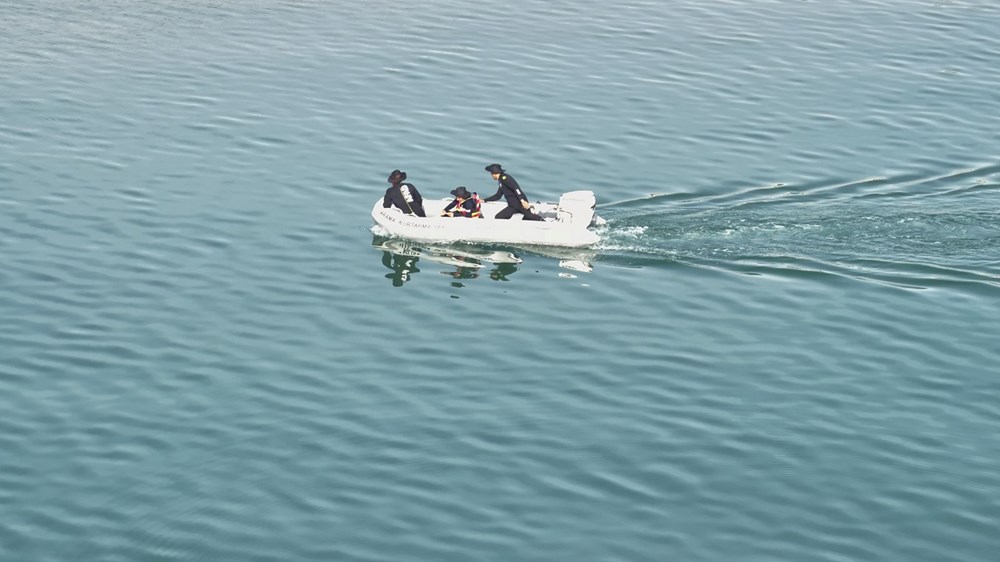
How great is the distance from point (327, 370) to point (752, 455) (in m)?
8.50

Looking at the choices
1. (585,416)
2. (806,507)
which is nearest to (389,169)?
(585,416)

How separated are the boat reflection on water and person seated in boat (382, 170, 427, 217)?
2.66 ft

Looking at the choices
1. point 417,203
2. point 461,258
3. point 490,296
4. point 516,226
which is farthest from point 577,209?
point 417,203

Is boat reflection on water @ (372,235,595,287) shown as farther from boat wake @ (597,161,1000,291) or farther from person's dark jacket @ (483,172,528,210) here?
person's dark jacket @ (483,172,528,210)

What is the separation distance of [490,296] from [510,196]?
13.0ft

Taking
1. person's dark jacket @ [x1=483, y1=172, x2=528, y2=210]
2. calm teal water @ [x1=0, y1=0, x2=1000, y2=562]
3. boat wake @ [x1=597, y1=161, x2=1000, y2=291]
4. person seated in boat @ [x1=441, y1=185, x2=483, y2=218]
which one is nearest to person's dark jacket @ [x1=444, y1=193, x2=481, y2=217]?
person seated in boat @ [x1=441, y1=185, x2=483, y2=218]

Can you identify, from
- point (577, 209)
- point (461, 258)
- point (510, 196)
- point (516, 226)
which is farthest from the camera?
point (510, 196)

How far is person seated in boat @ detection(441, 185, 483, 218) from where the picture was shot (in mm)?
38188

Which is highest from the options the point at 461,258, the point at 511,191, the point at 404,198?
the point at 511,191

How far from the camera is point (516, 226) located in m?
38.2

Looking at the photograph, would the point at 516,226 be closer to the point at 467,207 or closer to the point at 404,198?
the point at 467,207

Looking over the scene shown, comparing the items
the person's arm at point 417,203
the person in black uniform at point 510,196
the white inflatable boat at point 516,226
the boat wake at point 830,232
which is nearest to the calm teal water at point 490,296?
the boat wake at point 830,232

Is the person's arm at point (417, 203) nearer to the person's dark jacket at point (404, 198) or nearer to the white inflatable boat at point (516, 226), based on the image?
the person's dark jacket at point (404, 198)

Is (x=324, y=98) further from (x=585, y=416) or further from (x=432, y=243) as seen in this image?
(x=585, y=416)
